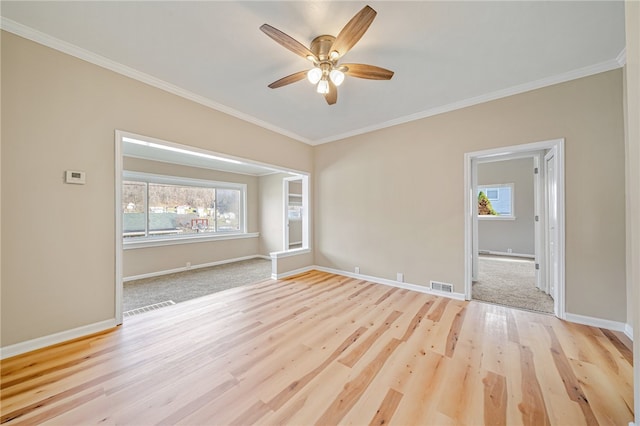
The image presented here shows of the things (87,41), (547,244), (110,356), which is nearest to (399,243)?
(547,244)

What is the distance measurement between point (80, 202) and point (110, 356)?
1.51 meters

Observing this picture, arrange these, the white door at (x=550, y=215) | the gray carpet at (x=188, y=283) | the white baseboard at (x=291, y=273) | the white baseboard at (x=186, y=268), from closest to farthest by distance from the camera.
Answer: the white door at (x=550, y=215)
the gray carpet at (x=188, y=283)
the white baseboard at (x=291, y=273)
the white baseboard at (x=186, y=268)

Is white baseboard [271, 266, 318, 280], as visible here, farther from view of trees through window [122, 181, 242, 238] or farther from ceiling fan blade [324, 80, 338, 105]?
ceiling fan blade [324, 80, 338, 105]

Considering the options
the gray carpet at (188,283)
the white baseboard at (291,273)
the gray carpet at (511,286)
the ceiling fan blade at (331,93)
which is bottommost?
the gray carpet at (188,283)

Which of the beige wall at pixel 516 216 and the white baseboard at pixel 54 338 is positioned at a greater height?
the beige wall at pixel 516 216

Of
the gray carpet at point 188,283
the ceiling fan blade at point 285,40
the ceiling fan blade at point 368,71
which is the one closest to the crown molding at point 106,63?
the ceiling fan blade at point 285,40

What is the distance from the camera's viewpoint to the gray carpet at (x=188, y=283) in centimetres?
338

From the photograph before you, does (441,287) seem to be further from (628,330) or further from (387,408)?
(387,408)

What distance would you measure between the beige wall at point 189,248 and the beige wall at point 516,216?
7.03 metres

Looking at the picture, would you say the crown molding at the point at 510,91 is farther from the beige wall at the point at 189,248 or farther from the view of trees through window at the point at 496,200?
the view of trees through window at the point at 496,200

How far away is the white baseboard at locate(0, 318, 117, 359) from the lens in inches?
74.6

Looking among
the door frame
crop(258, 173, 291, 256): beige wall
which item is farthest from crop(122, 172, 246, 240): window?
the door frame

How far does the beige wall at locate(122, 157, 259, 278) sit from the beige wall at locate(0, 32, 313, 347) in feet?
7.76

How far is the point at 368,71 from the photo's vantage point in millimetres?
2115
